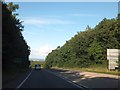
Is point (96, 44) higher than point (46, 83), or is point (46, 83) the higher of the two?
point (96, 44)

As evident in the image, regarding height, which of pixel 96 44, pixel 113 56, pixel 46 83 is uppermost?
pixel 96 44

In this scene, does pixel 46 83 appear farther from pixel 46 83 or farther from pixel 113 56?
pixel 113 56

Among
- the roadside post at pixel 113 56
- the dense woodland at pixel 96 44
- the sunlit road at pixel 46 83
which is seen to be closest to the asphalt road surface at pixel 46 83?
the sunlit road at pixel 46 83

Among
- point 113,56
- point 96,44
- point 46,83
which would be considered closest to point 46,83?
point 46,83

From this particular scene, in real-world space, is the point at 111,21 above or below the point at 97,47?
above

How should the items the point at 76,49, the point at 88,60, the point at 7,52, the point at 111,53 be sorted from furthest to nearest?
the point at 76,49
the point at 88,60
the point at 111,53
the point at 7,52

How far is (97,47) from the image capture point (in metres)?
108

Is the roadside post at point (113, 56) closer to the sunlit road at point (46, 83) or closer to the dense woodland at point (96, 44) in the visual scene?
the sunlit road at point (46, 83)

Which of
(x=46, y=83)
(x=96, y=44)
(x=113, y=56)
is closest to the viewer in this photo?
(x=46, y=83)

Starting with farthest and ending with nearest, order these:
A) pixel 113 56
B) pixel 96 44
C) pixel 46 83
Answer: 1. pixel 96 44
2. pixel 113 56
3. pixel 46 83

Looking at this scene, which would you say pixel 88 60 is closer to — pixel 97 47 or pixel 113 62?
pixel 97 47

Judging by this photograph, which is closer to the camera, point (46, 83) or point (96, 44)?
point (46, 83)

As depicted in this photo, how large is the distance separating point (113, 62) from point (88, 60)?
49.1m

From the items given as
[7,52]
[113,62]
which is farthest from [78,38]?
[7,52]
